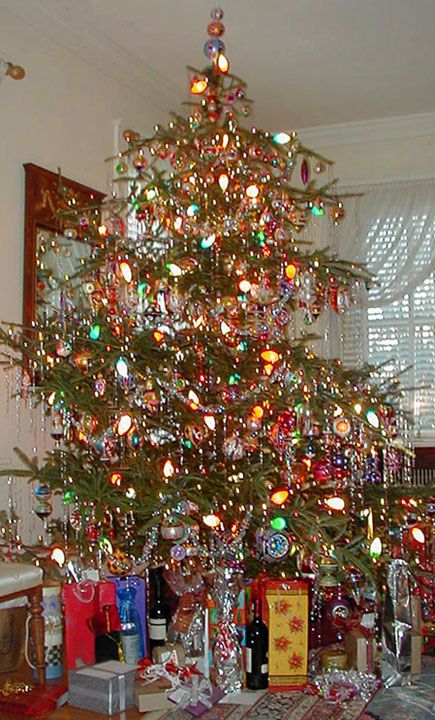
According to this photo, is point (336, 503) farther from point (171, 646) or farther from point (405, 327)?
point (405, 327)

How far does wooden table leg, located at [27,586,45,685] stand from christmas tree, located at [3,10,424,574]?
0.34 m

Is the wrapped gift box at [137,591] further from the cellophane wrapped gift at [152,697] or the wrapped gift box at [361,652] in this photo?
the wrapped gift box at [361,652]

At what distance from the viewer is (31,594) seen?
2.60 meters

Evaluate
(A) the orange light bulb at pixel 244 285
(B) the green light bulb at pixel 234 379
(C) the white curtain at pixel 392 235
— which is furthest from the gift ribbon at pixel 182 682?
(C) the white curtain at pixel 392 235

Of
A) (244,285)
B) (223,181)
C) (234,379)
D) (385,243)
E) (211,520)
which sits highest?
(385,243)

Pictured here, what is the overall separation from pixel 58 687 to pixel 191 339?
1271mm

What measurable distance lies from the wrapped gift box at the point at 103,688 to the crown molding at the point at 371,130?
4264 millimetres

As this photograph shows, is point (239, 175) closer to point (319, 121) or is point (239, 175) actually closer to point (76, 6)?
point (76, 6)

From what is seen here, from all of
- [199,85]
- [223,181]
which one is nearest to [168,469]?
[223,181]

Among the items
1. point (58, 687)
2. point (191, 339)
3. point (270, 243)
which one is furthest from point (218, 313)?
point (58, 687)

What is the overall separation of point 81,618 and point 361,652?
0.89 m

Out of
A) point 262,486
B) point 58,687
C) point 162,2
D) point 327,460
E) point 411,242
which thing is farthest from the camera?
point 411,242

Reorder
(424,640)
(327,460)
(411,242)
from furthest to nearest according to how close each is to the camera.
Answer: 1. (411,242)
2. (327,460)
3. (424,640)

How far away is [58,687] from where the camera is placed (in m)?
2.51
